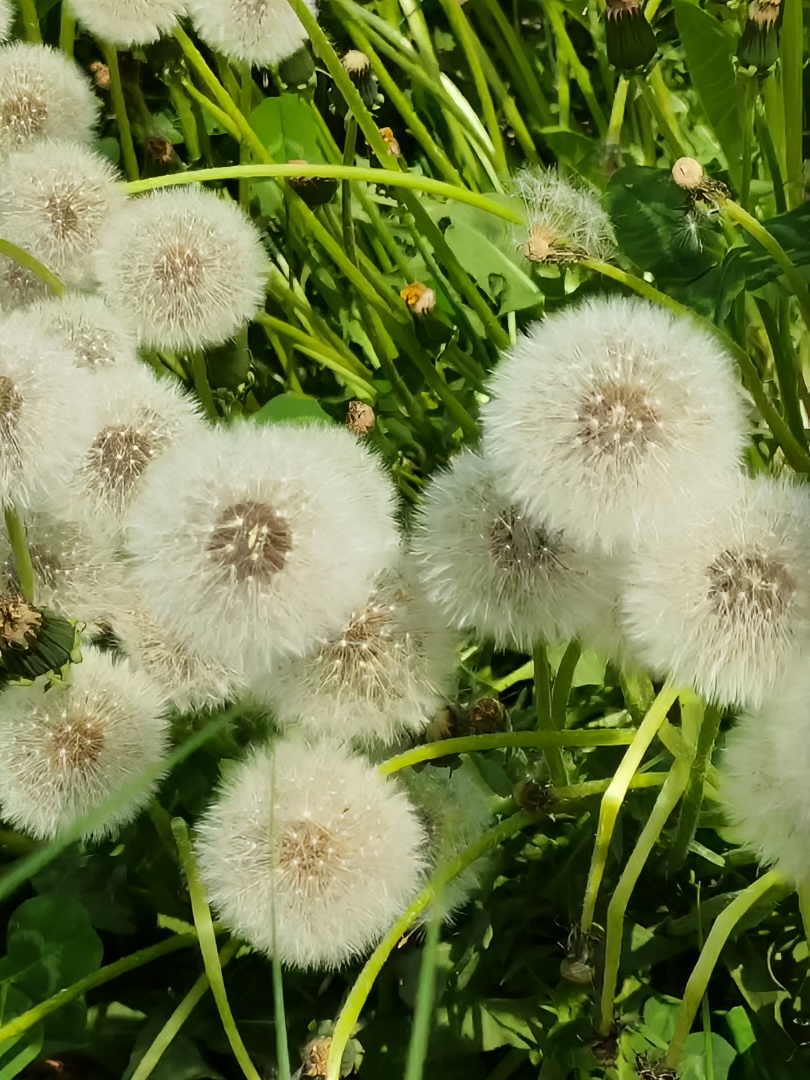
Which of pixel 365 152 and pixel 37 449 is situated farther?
pixel 365 152

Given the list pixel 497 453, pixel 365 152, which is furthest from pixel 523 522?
pixel 365 152

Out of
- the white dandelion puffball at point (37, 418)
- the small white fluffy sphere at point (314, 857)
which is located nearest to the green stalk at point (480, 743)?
the small white fluffy sphere at point (314, 857)

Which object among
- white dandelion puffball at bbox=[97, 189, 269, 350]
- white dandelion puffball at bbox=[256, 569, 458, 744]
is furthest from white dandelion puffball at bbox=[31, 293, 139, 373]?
white dandelion puffball at bbox=[256, 569, 458, 744]

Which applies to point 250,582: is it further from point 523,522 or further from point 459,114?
point 459,114

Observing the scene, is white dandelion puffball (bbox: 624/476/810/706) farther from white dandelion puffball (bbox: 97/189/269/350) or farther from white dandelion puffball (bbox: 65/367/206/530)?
white dandelion puffball (bbox: 97/189/269/350)

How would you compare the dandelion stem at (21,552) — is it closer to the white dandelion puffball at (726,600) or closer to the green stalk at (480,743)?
the green stalk at (480,743)

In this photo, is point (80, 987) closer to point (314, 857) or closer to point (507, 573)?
point (314, 857)

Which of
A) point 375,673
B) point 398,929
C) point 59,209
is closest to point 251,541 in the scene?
point 375,673
